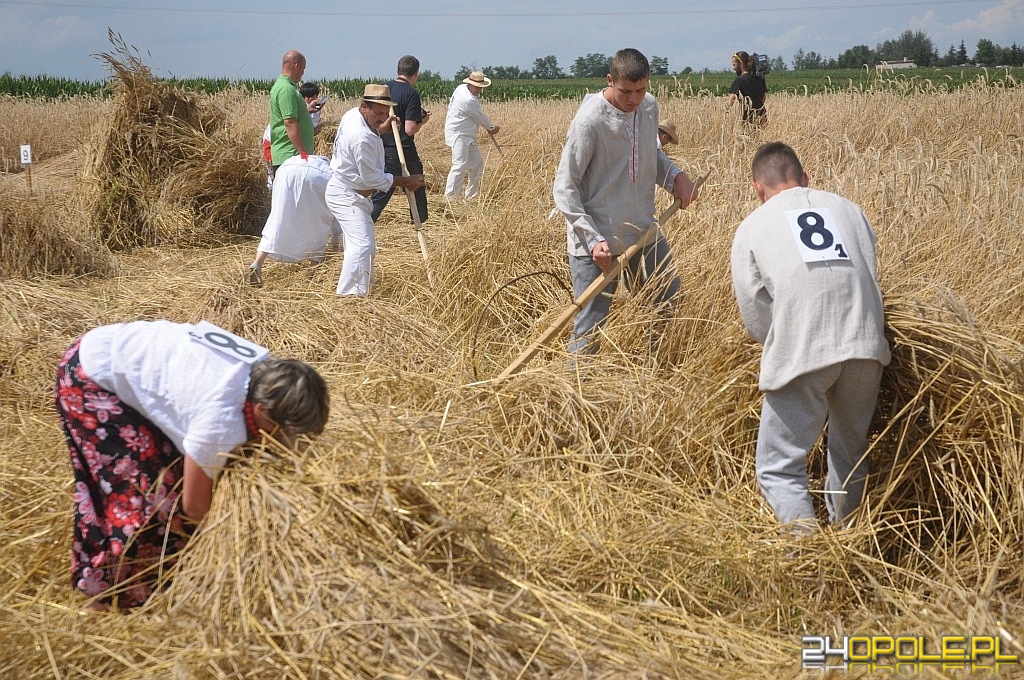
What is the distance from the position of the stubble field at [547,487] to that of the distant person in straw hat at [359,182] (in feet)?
0.90

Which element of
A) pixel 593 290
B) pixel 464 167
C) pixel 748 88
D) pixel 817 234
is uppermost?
pixel 748 88

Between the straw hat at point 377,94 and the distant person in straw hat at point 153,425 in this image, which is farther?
the straw hat at point 377,94

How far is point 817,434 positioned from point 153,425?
6.49 feet

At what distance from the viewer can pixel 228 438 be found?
2328 mm

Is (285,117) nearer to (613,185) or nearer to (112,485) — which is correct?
(613,185)

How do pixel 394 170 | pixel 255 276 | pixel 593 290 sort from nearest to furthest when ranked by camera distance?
pixel 593 290 < pixel 255 276 < pixel 394 170

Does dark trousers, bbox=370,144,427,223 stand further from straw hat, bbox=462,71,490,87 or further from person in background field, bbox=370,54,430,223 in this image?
straw hat, bbox=462,71,490,87

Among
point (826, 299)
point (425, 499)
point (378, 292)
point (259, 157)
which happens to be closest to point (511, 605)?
point (425, 499)

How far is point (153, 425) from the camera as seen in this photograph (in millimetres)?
2514

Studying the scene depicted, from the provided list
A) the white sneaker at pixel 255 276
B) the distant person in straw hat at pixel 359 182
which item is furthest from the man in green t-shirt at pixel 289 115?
the white sneaker at pixel 255 276

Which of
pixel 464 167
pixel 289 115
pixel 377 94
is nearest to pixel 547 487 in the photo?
pixel 377 94

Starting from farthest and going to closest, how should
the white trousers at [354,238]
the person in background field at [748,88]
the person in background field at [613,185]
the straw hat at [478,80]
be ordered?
the person in background field at [748,88] < the straw hat at [478,80] < the white trousers at [354,238] < the person in background field at [613,185]

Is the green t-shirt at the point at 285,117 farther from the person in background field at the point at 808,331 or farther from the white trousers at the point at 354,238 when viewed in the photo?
the person in background field at the point at 808,331

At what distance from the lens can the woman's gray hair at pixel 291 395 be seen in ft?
7.59
